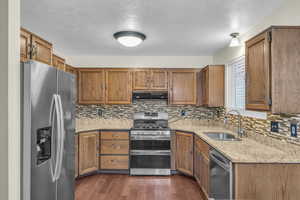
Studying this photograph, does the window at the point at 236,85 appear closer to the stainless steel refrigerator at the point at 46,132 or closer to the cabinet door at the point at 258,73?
the cabinet door at the point at 258,73

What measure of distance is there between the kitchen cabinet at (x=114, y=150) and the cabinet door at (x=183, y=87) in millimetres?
1217

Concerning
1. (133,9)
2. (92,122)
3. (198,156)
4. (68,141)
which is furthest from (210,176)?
(92,122)

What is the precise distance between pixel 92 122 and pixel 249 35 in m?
3.29

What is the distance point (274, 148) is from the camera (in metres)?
2.10

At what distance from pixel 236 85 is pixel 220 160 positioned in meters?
1.80

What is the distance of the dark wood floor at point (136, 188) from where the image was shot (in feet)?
9.22

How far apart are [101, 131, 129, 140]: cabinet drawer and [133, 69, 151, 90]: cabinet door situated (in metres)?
0.95

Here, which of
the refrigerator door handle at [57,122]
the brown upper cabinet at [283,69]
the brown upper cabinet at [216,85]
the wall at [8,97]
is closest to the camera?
the wall at [8,97]

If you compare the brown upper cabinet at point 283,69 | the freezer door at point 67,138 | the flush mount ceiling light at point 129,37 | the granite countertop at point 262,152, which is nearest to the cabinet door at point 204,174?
the granite countertop at point 262,152

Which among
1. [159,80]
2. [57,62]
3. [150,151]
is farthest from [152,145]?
[57,62]

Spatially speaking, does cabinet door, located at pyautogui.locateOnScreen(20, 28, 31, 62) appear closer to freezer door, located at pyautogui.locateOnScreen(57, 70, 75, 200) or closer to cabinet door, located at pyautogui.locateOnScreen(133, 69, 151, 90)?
freezer door, located at pyautogui.locateOnScreen(57, 70, 75, 200)

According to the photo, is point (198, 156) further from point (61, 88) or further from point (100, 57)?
point (100, 57)

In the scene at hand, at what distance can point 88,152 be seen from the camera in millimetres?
3496

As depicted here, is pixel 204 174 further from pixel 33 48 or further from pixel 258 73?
pixel 33 48
